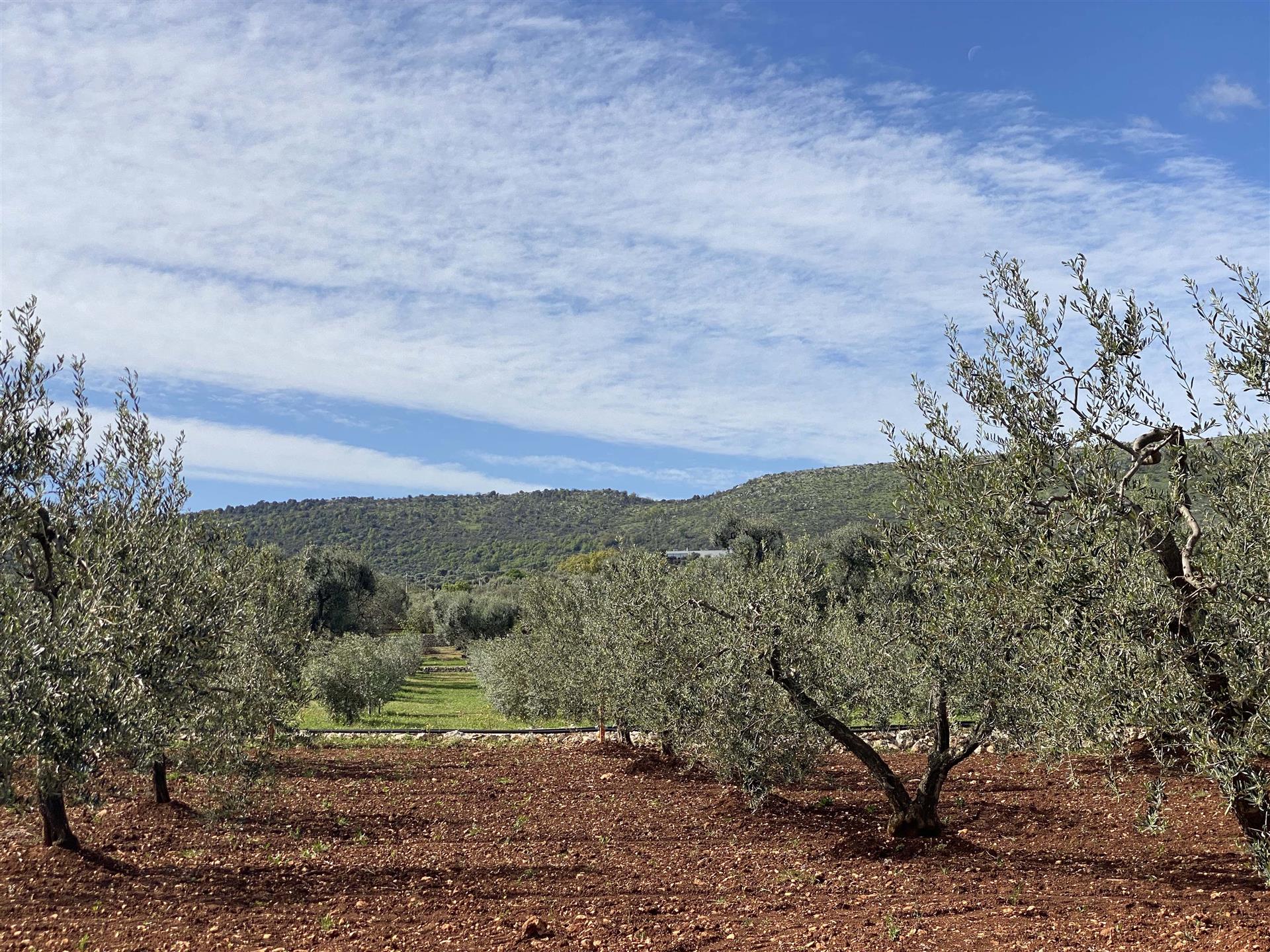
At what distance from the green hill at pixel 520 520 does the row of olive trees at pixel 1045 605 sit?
9149 cm

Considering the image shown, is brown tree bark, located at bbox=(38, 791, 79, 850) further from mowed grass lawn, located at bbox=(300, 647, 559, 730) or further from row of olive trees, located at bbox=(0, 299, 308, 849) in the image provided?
mowed grass lawn, located at bbox=(300, 647, 559, 730)

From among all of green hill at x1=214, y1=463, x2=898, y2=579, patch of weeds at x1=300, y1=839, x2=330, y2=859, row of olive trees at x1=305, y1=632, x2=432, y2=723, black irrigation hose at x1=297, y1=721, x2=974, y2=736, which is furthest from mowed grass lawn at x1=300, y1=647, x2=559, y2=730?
green hill at x1=214, y1=463, x2=898, y2=579

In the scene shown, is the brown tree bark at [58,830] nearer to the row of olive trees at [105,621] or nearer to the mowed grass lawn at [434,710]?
the row of olive trees at [105,621]

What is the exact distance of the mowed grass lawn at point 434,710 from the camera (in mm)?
36406

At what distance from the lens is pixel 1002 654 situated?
11625 millimetres

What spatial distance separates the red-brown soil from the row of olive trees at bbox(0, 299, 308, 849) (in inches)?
47.4

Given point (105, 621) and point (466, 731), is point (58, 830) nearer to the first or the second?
point (105, 621)

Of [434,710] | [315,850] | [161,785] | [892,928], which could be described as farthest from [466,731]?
[892,928]

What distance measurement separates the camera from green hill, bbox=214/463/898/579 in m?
124

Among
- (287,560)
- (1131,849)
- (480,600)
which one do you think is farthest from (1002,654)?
(480,600)

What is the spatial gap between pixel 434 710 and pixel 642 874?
3410cm

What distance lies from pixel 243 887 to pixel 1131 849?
528 inches

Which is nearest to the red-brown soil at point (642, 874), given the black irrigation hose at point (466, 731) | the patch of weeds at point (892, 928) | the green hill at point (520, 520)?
the patch of weeds at point (892, 928)

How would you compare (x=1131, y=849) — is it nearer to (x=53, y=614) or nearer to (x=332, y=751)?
(x=53, y=614)
